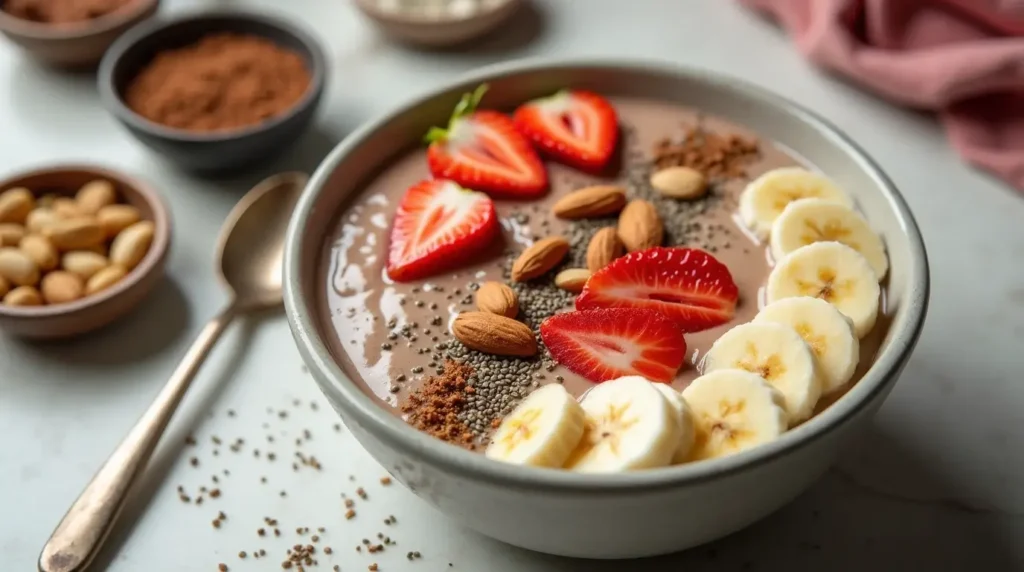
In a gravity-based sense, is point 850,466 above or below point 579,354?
below

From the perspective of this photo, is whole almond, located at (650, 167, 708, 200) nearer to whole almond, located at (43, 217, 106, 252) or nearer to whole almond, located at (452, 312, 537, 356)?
whole almond, located at (452, 312, 537, 356)

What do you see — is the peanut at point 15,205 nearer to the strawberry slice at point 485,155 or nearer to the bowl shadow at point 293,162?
the bowl shadow at point 293,162

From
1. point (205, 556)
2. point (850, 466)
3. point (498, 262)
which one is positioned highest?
point (498, 262)

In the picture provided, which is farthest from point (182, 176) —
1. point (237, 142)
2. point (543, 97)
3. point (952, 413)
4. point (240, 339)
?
point (952, 413)

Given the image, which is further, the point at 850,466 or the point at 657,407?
the point at 850,466

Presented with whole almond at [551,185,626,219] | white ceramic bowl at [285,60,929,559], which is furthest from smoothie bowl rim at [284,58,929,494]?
whole almond at [551,185,626,219]

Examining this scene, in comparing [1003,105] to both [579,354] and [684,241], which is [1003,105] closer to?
[684,241]

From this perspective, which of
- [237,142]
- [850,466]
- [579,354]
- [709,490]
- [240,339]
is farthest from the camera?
[237,142]

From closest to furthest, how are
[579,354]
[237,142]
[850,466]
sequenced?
[579,354]
[850,466]
[237,142]
